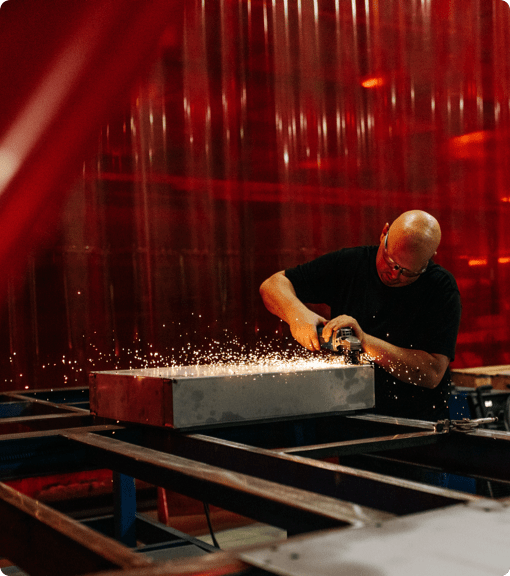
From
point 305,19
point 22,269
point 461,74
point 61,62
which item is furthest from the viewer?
point 461,74

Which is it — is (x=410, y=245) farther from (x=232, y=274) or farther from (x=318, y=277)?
(x=232, y=274)

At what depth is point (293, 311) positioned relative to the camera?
1.93 meters

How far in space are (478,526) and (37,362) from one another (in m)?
2.69

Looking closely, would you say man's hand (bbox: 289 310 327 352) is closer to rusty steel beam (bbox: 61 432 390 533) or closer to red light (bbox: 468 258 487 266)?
rusty steel beam (bbox: 61 432 390 533)

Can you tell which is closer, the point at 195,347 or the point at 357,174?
the point at 195,347

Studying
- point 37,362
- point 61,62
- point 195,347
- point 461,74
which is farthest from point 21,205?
point 461,74

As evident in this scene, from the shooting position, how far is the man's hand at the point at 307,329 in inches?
67.2

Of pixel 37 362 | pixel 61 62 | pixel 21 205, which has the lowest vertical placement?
pixel 37 362

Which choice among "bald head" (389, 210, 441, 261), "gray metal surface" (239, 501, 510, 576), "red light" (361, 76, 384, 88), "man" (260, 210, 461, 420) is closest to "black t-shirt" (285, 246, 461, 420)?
"man" (260, 210, 461, 420)

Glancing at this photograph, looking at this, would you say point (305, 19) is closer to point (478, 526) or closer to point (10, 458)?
point (10, 458)

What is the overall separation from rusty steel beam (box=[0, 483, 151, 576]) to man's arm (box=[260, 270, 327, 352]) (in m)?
1.01

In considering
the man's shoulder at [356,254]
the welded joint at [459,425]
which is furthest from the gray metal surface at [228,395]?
the man's shoulder at [356,254]

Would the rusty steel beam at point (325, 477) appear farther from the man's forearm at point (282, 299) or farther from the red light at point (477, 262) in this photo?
the red light at point (477, 262)

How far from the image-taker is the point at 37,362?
119 inches
